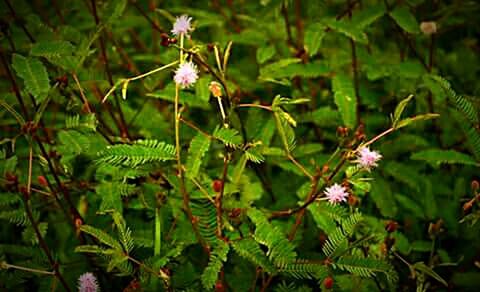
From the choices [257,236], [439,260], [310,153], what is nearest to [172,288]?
[257,236]

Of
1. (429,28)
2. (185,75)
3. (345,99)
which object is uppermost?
(429,28)

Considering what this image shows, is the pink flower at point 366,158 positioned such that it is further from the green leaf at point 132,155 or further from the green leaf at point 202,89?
the green leaf at point 202,89

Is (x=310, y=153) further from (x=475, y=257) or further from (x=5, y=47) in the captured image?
(x=5, y=47)

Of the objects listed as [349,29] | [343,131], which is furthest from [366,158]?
[349,29]

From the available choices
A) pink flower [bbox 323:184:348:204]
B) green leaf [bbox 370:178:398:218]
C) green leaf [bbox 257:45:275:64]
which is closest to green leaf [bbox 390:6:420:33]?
green leaf [bbox 257:45:275:64]

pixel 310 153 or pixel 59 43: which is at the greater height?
pixel 59 43

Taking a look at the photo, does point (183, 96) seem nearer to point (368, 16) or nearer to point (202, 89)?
point (202, 89)
